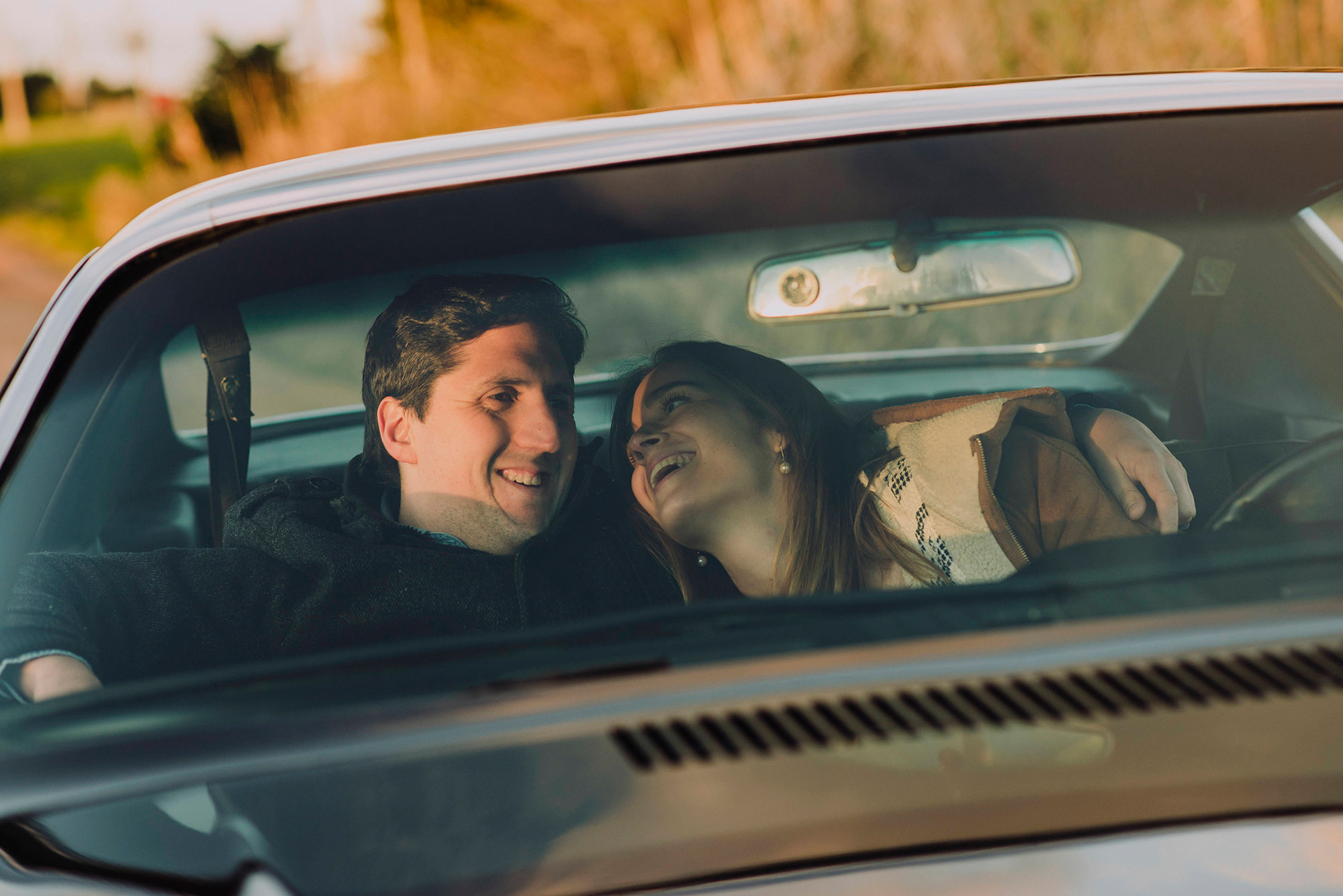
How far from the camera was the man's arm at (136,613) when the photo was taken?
137 centimetres

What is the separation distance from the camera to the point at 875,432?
1.75 metres

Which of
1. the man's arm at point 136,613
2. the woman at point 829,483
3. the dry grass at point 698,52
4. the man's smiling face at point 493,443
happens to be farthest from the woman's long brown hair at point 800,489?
the dry grass at point 698,52

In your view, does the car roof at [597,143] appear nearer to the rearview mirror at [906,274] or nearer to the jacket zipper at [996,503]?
the rearview mirror at [906,274]

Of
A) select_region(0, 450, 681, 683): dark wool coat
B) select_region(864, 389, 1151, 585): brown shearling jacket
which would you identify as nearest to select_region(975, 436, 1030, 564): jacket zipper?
select_region(864, 389, 1151, 585): brown shearling jacket

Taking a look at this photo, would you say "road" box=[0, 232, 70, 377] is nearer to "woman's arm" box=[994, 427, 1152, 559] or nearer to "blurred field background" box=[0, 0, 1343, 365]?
"blurred field background" box=[0, 0, 1343, 365]

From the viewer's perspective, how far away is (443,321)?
5.74 feet

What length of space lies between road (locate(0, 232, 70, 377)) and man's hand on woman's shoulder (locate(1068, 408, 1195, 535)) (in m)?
9.82

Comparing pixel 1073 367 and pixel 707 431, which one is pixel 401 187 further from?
pixel 1073 367

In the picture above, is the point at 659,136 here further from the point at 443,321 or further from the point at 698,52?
the point at 698,52

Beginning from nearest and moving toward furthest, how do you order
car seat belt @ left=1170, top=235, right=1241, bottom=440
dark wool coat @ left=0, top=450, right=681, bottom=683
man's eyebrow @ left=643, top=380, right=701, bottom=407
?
dark wool coat @ left=0, top=450, right=681, bottom=683, man's eyebrow @ left=643, top=380, right=701, bottom=407, car seat belt @ left=1170, top=235, right=1241, bottom=440

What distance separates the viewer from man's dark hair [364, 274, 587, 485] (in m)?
1.74

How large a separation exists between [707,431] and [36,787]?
1018mm

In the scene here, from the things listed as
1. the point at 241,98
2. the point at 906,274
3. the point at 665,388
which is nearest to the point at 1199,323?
the point at 906,274

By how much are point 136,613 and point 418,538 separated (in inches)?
16.0
